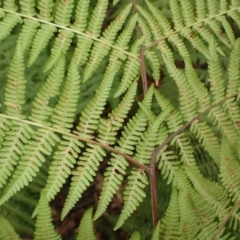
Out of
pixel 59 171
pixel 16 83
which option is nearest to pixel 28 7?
pixel 16 83

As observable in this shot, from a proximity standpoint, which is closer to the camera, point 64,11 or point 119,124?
point 119,124

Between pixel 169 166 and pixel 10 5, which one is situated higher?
pixel 10 5

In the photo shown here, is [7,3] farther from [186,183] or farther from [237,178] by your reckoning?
[237,178]

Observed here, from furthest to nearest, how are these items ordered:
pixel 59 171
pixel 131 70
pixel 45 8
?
pixel 131 70
pixel 45 8
pixel 59 171

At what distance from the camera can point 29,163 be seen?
6.11 feet

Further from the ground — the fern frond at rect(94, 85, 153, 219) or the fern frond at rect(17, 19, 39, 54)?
the fern frond at rect(17, 19, 39, 54)

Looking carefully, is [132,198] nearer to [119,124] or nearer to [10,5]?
[119,124]

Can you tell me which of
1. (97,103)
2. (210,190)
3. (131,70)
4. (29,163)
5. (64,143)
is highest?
(131,70)

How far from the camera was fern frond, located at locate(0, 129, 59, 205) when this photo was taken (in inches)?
71.4

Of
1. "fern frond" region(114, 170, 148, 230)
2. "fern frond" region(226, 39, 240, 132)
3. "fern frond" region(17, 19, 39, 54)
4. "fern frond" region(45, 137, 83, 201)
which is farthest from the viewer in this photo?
"fern frond" region(226, 39, 240, 132)

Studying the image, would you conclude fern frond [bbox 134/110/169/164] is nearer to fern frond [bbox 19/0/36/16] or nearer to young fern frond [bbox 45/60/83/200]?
young fern frond [bbox 45/60/83/200]

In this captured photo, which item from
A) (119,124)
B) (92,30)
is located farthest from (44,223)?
(92,30)

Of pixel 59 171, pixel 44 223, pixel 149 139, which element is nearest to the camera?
pixel 44 223

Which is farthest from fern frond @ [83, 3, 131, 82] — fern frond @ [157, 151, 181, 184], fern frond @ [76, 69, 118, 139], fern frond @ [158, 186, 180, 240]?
fern frond @ [158, 186, 180, 240]
